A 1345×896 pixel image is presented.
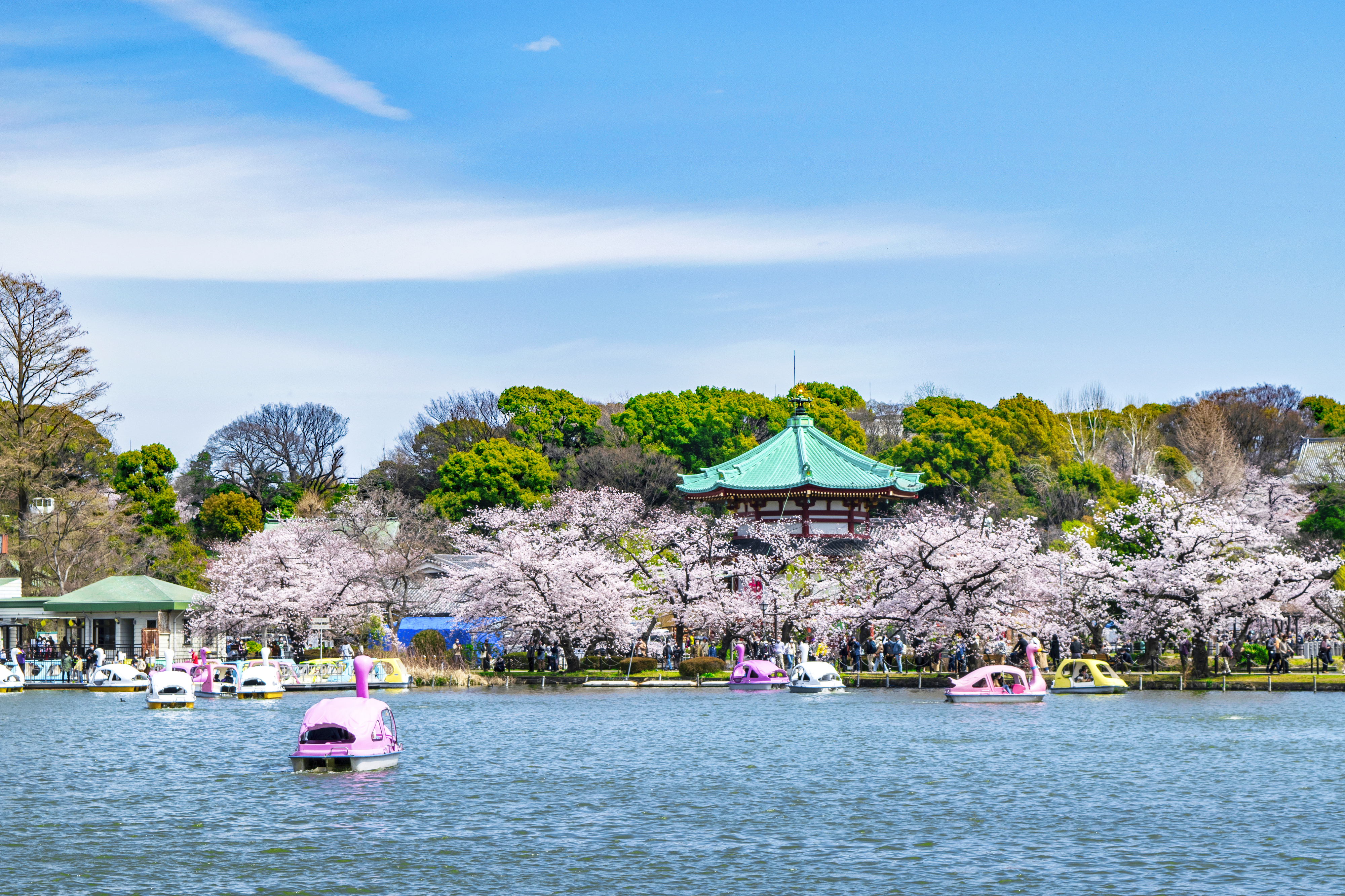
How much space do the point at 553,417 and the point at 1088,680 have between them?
6119 centimetres

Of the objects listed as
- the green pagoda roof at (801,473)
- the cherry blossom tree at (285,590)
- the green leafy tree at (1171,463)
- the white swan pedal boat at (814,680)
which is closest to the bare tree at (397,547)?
the cherry blossom tree at (285,590)

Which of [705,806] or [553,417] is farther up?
[553,417]

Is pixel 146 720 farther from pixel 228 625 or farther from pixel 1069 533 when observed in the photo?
pixel 1069 533

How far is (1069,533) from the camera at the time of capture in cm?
6431

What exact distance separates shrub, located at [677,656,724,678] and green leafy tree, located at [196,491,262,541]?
49.3 metres

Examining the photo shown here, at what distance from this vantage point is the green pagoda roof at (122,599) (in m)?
74.9

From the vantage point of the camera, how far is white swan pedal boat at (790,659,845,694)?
5978 centimetres

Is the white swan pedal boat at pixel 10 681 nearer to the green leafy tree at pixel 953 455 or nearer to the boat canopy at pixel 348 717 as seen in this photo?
the boat canopy at pixel 348 717

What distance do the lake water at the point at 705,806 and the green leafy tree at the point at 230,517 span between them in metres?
58.8

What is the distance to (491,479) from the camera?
9738 cm

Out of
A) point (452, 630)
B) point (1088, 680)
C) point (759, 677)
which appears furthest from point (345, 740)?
point (452, 630)

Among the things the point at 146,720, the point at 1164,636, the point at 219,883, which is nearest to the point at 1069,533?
the point at 1164,636

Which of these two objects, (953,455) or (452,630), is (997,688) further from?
(953,455)

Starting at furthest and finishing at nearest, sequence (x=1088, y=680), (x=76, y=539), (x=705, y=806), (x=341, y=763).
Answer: (x=76, y=539) → (x=1088, y=680) → (x=341, y=763) → (x=705, y=806)
